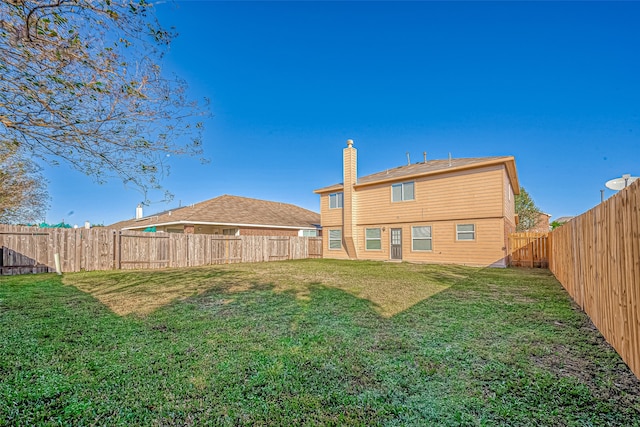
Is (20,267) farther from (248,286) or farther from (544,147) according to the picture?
(544,147)

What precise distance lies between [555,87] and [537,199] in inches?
828

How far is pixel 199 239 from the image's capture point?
1373 cm

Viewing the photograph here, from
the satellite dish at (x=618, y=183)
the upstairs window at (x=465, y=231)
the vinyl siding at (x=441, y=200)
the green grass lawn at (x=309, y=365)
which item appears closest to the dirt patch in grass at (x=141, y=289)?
the green grass lawn at (x=309, y=365)

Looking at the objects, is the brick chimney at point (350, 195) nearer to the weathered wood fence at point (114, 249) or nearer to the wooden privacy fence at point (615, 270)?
the weathered wood fence at point (114, 249)

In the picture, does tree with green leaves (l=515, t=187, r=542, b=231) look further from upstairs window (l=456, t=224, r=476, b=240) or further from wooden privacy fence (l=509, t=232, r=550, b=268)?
upstairs window (l=456, t=224, r=476, b=240)

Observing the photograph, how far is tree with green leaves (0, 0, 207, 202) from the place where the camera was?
136 inches

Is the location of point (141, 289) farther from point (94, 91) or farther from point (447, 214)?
point (447, 214)

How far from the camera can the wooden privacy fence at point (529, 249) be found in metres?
12.4

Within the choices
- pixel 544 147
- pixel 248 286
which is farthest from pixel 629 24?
pixel 248 286

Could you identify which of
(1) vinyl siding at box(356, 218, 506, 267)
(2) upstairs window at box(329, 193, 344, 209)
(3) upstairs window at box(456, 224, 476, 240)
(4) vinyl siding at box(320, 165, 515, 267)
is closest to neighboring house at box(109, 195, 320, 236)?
(2) upstairs window at box(329, 193, 344, 209)

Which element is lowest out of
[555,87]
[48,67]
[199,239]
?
[199,239]

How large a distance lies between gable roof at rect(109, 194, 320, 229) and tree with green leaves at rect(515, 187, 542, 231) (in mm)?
19112

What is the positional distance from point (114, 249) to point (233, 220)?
27.4 feet

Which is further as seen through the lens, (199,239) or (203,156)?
(199,239)
